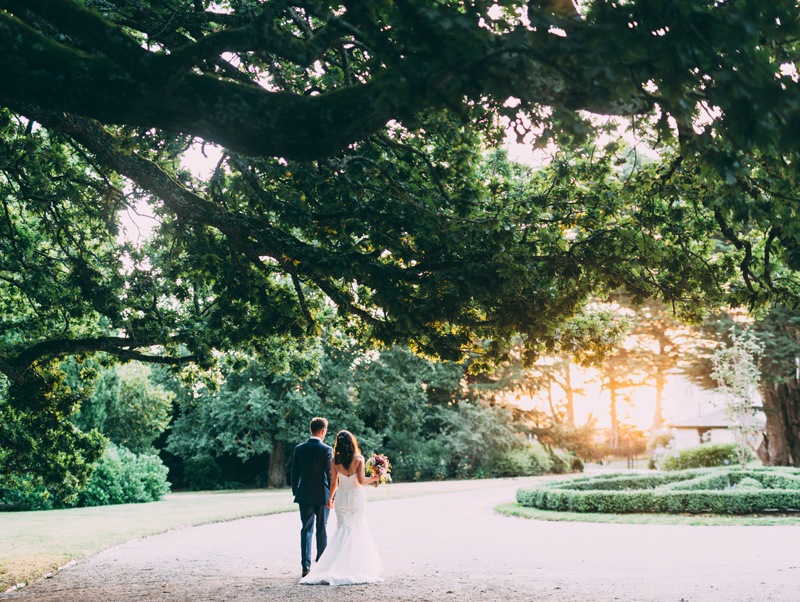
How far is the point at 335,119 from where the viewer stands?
177 inches

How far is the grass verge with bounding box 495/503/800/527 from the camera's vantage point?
1528 cm

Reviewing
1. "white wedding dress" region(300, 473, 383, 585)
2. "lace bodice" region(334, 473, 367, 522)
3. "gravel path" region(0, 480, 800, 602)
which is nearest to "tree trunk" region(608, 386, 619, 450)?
"gravel path" region(0, 480, 800, 602)

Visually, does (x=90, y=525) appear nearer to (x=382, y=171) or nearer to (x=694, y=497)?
(x=382, y=171)

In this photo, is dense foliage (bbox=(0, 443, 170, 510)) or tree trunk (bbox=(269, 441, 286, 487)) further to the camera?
tree trunk (bbox=(269, 441, 286, 487))

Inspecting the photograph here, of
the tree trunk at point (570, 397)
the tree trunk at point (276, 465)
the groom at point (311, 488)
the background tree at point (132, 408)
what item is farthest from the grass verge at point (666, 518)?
the tree trunk at point (570, 397)

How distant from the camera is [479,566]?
1044cm

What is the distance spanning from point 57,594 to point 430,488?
23729 millimetres

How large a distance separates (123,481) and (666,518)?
19284 millimetres

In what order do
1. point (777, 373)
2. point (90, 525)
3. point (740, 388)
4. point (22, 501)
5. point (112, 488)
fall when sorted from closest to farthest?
point (90, 525) < point (22, 501) < point (112, 488) < point (740, 388) < point (777, 373)

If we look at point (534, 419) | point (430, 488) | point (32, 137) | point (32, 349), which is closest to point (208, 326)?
point (32, 349)

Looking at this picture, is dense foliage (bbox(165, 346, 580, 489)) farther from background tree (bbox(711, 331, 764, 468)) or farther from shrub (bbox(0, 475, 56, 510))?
background tree (bbox(711, 331, 764, 468))

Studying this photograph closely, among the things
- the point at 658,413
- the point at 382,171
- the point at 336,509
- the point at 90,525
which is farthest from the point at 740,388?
the point at 658,413

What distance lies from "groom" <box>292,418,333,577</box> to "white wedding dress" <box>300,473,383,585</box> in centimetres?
25

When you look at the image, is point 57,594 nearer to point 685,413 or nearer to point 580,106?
point 580,106
